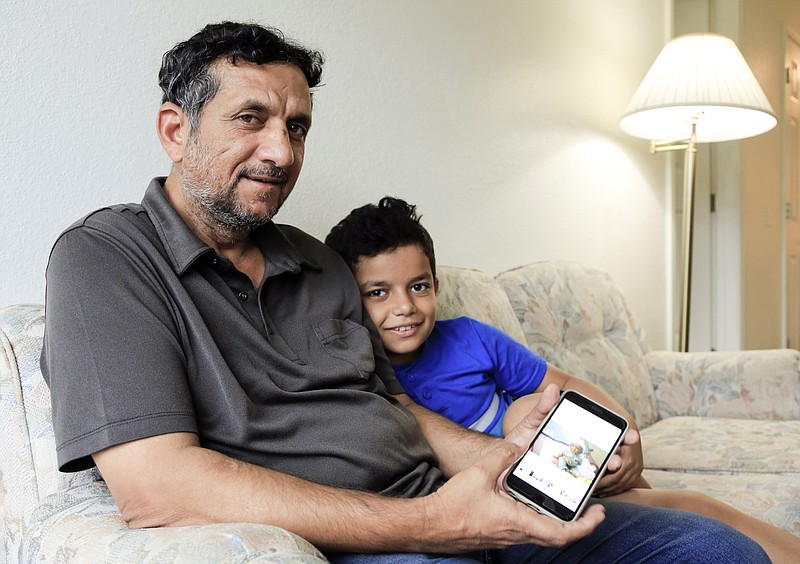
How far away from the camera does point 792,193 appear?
5.18 metres

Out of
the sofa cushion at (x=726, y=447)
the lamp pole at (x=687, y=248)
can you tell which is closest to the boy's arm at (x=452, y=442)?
the sofa cushion at (x=726, y=447)

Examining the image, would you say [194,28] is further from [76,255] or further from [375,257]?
[76,255]

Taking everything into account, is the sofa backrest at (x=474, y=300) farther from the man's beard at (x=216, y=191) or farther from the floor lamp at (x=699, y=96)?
the floor lamp at (x=699, y=96)

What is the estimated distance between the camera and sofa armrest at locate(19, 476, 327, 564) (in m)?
0.75

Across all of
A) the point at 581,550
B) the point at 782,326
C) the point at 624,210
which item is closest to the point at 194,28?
the point at 581,550

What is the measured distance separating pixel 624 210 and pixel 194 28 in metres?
2.28

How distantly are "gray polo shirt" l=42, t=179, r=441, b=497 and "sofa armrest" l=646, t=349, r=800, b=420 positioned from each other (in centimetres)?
146

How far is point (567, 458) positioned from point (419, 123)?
129cm

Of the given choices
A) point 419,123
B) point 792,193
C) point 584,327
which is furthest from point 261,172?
point 792,193

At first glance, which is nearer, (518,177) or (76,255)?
Result: (76,255)

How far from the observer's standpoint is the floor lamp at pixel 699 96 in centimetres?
267

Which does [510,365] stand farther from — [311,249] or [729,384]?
[729,384]

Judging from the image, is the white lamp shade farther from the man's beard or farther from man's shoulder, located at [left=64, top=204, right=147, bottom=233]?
man's shoulder, located at [left=64, top=204, right=147, bottom=233]

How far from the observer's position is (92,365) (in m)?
0.88
